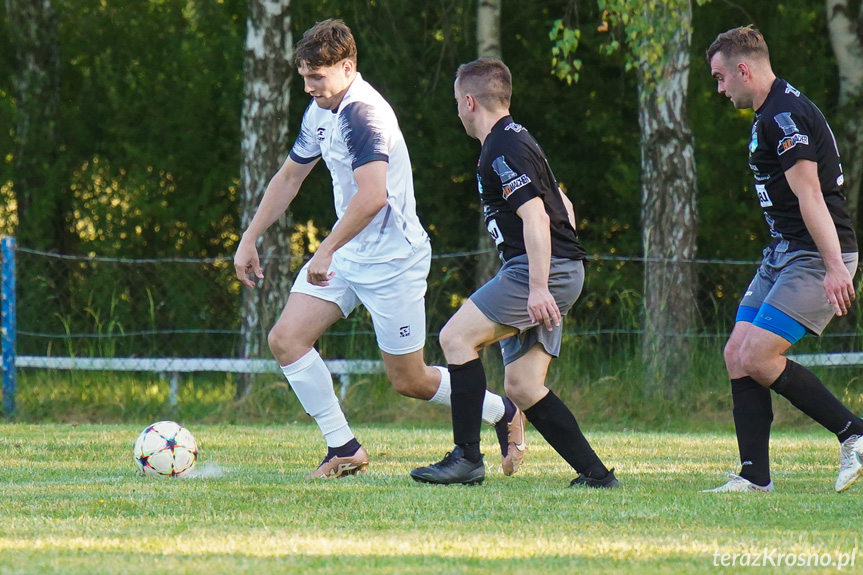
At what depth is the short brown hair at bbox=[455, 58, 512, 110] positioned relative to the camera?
5363 millimetres

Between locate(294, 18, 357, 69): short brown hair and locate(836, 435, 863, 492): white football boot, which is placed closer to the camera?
locate(836, 435, 863, 492): white football boot

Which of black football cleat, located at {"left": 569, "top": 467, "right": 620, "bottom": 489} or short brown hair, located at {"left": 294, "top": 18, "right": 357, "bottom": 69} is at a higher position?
short brown hair, located at {"left": 294, "top": 18, "right": 357, "bottom": 69}

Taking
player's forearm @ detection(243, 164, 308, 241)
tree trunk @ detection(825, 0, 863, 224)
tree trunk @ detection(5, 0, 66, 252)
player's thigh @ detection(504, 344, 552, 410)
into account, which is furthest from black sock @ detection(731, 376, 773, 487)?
tree trunk @ detection(5, 0, 66, 252)

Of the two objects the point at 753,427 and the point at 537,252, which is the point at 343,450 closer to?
the point at 537,252

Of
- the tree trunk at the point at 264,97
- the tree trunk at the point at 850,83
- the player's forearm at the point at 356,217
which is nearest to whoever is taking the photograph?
the player's forearm at the point at 356,217

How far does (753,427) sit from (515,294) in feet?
3.96

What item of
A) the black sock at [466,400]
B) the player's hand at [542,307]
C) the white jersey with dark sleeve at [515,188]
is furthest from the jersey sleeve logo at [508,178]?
the black sock at [466,400]

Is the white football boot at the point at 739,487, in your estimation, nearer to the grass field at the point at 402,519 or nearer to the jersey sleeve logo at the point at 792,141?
the grass field at the point at 402,519

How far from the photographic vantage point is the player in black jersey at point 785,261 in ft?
16.2

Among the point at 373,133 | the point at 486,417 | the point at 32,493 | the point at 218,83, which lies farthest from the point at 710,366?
the point at 218,83

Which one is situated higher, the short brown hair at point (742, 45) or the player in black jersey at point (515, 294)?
the short brown hair at point (742, 45)

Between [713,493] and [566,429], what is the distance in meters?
0.67

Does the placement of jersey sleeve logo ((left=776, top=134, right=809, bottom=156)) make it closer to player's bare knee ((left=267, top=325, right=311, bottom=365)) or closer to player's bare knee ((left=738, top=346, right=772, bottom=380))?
player's bare knee ((left=738, top=346, right=772, bottom=380))

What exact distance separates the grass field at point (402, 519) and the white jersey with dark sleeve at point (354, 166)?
1.11 m
